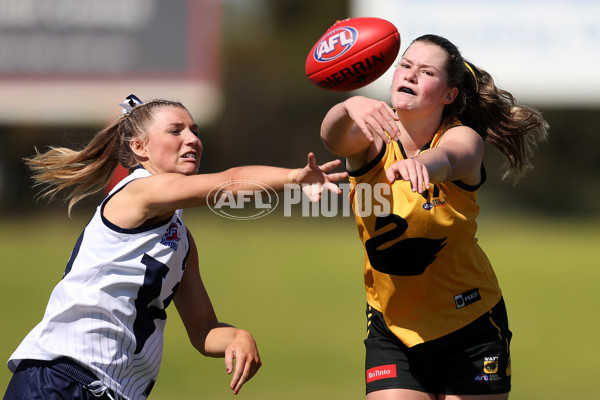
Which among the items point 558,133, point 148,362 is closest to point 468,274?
point 148,362

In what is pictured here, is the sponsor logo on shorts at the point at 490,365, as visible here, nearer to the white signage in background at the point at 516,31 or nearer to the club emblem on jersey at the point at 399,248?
the club emblem on jersey at the point at 399,248

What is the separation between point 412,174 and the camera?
117 inches

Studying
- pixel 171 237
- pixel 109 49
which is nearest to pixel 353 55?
pixel 171 237

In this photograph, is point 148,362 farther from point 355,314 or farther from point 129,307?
point 355,314

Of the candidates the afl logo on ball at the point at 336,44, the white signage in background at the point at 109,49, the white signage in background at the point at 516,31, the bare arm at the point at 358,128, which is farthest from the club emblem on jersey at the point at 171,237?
the white signage in background at the point at 109,49

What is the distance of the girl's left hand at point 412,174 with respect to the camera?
9.77 feet

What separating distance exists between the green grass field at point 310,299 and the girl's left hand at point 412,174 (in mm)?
4166

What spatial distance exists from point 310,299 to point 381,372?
8652 millimetres

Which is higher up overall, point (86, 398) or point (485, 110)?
point (485, 110)

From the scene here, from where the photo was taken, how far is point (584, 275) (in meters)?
14.2

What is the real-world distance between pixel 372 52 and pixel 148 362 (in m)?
1.54

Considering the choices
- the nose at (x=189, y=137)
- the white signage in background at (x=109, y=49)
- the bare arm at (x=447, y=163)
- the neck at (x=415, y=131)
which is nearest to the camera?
the bare arm at (x=447, y=163)

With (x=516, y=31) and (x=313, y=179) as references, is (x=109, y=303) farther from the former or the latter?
(x=516, y=31)

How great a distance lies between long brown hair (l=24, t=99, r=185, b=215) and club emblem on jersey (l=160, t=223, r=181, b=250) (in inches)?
14.6
